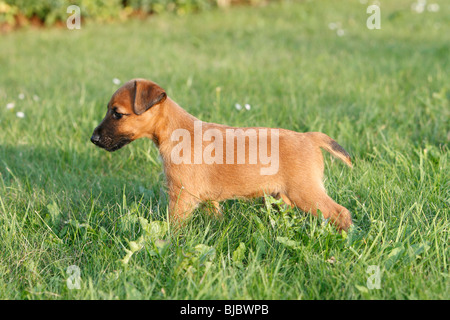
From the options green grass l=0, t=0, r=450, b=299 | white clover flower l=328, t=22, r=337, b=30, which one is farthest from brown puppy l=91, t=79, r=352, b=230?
white clover flower l=328, t=22, r=337, b=30

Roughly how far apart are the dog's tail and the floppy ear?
1112 mm

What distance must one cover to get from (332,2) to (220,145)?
422 inches

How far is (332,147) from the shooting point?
3043mm

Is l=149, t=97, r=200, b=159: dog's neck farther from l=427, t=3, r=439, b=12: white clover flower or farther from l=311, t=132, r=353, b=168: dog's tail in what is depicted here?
l=427, t=3, r=439, b=12: white clover flower

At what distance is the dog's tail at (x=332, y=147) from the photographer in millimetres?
3031

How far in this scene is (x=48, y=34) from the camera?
385 inches

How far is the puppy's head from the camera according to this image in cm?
293

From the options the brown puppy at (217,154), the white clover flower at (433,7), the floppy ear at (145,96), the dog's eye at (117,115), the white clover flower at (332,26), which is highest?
the white clover flower at (433,7)

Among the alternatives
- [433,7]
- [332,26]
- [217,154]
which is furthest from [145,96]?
[433,7]

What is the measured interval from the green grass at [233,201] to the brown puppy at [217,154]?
0.60 ft

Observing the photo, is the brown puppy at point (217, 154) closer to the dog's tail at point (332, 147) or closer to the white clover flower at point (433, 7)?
the dog's tail at point (332, 147)

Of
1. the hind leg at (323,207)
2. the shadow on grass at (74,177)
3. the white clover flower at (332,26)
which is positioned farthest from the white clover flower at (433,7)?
the hind leg at (323,207)
